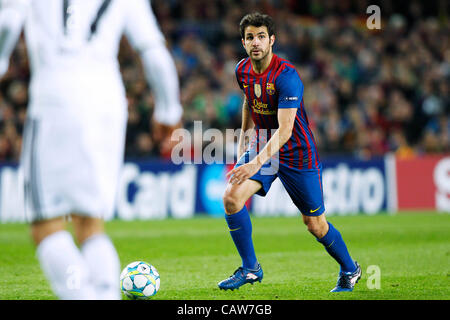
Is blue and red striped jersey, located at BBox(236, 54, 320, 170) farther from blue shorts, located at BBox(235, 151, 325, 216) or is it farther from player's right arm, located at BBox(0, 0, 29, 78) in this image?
player's right arm, located at BBox(0, 0, 29, 78)

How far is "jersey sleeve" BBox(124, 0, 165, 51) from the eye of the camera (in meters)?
3.54

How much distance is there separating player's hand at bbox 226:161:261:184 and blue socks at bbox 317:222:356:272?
2.78 feet

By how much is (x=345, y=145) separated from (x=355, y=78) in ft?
8.59

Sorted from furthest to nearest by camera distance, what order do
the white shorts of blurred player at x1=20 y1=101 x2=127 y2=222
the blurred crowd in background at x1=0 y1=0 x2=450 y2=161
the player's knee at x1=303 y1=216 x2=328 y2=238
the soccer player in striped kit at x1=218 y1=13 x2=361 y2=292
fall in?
the blurred crowd in background at x1=0 y1=0 x2=450 y2=161
the player's knee at x1=303 y1=216 x2=328 y2=238
the soccer player in striped kit at x1=218 y1=13 x2=361 y2=292
the white shorts of blurred player at x1=20 y1=101 x2=127 y2=222

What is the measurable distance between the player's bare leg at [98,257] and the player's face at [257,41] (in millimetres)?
2370

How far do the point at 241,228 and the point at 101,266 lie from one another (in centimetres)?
225

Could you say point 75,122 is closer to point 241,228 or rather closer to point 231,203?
point 231,203

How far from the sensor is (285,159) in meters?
5.58

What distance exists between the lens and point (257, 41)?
17.6 ft

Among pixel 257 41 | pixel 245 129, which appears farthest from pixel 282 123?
pixel 245 129

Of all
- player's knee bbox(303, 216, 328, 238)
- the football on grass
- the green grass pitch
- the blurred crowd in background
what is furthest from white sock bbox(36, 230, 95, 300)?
the blurred crowd in background

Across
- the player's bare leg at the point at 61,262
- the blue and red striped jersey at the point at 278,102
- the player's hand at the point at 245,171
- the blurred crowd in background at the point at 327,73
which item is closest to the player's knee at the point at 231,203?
the player's hand at the point at 245,171
